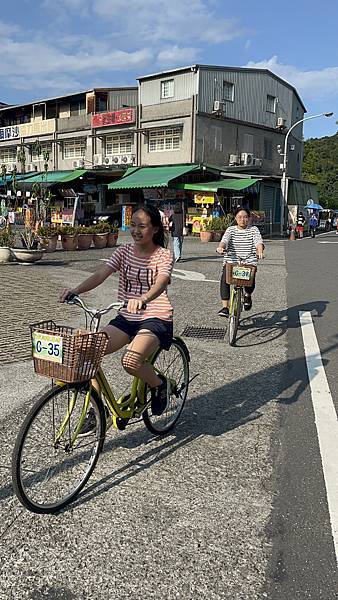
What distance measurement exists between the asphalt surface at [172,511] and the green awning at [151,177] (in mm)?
24233

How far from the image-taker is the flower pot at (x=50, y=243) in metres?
17.8

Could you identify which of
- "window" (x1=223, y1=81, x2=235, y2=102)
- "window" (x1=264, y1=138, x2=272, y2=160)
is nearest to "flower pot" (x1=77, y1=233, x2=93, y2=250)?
"window" (x1=223, y1=81, x2=235, y2=102)

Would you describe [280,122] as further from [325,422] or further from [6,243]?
[325,422]

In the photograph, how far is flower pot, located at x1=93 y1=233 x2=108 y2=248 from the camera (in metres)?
19.8

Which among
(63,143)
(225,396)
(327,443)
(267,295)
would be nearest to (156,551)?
(327,443)

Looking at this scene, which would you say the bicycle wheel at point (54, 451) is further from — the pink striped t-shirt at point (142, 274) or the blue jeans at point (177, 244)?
the blue jeans at point (177, 244)

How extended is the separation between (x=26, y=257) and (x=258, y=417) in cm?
1132

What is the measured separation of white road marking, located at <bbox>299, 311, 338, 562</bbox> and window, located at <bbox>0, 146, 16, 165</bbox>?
139 ft

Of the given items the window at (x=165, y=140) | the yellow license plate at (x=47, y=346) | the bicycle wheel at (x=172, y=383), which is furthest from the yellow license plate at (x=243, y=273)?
→ the window at (x=165, y=140)

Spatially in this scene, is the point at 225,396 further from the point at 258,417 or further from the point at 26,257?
the point at 26,257

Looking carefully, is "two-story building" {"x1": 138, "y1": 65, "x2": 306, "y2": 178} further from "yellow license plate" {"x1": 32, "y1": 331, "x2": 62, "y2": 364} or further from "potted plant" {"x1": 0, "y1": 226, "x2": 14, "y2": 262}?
"yellow license plate" {"x1": 32, "y1": 331, "x2": 62, "y2": 364}

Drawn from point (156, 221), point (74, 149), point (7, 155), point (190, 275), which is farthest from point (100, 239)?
point (7, 155)

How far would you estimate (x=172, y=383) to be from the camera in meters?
4.18

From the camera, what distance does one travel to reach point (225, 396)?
502 cm
